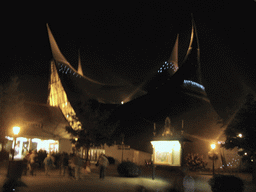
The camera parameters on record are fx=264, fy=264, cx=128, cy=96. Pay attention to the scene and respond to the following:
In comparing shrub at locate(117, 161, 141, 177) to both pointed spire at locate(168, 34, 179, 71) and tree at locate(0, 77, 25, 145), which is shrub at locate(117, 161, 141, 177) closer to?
tree at locate(0, 77, 25, 145)

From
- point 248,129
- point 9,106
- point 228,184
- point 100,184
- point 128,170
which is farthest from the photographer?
point 9,106

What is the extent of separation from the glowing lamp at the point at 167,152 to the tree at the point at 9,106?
49.1 feet

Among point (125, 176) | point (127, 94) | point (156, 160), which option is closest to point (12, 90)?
point (125, 176)

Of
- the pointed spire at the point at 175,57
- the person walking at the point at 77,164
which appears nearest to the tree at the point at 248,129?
the person walking at the point at 77,164

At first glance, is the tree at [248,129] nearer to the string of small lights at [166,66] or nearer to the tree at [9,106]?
the tree at [9,106]

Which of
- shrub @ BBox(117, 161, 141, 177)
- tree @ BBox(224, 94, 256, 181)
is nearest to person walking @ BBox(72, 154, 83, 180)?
shrub @ BBox(117, 161, 141, 177)

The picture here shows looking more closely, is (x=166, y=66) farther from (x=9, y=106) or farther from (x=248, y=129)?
(x=248, y=129)

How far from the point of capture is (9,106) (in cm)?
2417

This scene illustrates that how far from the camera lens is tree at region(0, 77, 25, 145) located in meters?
23.8

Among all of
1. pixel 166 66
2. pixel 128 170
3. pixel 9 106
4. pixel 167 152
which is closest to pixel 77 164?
pixel 128 170

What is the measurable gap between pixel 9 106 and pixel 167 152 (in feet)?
56.0

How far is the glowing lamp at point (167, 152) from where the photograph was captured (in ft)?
41.6

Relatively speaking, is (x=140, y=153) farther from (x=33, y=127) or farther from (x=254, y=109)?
(x=254, y=109)

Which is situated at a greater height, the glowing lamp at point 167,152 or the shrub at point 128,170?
the glowing lamp at point 167,152
